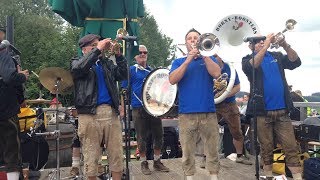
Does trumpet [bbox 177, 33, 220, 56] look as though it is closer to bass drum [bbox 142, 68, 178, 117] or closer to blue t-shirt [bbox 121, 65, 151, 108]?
bass drum [bbox 142, 68, 178, 117]

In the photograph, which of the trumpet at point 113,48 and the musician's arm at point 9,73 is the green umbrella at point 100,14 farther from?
the musician's arm at point 9,73

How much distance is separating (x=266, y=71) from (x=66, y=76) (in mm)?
2758

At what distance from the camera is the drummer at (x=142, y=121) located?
6.05 m

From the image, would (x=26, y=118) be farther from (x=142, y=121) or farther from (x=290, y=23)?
(x=290, y=23)

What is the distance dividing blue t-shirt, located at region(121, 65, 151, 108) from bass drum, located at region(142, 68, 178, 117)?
250 mm

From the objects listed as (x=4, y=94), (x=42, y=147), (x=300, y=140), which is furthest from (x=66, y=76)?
(x=300, y=140)

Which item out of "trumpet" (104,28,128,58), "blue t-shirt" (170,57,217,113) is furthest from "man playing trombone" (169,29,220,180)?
"trumpet" (104,28,128,58)

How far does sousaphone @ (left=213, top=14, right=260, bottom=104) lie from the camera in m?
5.86

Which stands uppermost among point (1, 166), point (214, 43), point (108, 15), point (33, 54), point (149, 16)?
point (149, 16)

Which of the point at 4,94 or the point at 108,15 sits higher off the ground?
the point at 108,15

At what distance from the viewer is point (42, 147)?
6219mm

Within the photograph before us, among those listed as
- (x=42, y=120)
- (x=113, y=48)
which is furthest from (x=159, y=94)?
(x=42, y=120)

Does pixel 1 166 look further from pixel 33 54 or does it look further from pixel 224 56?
pixel 33 54

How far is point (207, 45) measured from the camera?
4.49 metres
